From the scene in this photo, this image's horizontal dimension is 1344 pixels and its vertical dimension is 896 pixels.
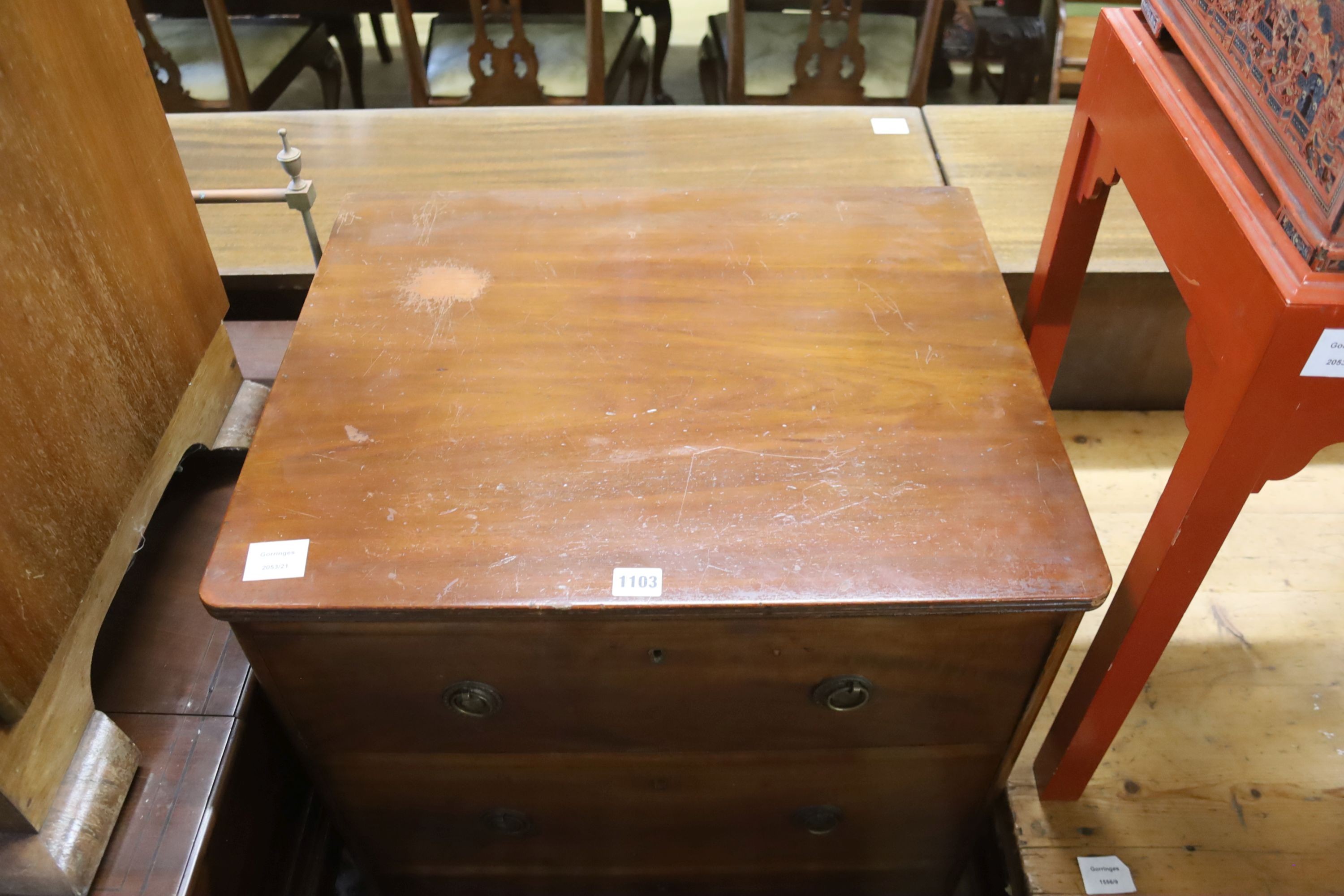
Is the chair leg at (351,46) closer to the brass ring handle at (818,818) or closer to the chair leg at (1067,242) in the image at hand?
the chair leg at (1067,242)

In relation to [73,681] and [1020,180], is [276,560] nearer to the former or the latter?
[73,681]

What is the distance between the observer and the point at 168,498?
1.10 m

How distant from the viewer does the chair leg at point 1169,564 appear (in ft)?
2.28

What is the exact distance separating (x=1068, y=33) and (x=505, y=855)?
214 centimetres

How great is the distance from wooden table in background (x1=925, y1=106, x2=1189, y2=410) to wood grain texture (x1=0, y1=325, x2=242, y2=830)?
1058mm

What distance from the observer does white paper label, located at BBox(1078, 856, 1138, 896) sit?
100 cm

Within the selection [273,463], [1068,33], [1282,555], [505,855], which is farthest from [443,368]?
[1068,33]

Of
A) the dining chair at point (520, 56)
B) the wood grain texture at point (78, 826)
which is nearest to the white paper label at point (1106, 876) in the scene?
the wood grain texture at point (78, 826)

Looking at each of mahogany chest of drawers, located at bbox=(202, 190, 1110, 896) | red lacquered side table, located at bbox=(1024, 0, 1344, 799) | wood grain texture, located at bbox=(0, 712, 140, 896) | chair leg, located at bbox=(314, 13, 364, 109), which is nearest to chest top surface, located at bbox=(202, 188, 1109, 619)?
mahogany chest of drawers, located at bbox=(202, 190, 1110, 896)

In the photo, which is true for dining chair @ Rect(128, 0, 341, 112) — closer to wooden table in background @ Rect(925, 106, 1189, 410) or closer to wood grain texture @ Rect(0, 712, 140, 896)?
wooden table in background @ Rect(925, 106, 1189, 410)

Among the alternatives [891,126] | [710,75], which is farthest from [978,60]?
[891,126]

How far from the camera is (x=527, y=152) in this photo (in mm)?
1631

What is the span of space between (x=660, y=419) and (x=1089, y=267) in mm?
779

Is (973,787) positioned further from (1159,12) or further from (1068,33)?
(1068,33)
